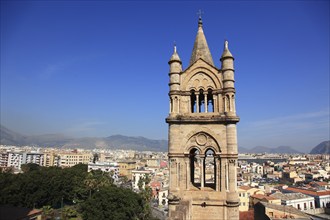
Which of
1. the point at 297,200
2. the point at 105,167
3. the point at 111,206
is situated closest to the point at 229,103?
the point at 111,206

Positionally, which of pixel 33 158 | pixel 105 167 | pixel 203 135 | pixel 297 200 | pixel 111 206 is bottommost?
pixel 297 200

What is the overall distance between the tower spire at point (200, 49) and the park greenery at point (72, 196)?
33.4 meters

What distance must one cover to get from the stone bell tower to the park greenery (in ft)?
101

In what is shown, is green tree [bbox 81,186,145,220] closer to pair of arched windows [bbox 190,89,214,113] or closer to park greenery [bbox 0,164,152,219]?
park greenery [bbox 0,164,152,219]

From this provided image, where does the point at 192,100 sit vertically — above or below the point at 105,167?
above

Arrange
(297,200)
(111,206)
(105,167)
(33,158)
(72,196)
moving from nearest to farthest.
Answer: (111,206), (297,200), (72,196), (105,167), (33,158)

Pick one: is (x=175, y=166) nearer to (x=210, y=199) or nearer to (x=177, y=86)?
(x=210, y=199)

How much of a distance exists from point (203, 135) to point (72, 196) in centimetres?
6186

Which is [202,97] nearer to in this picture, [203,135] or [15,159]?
[203,135]

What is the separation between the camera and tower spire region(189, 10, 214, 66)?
1717cm

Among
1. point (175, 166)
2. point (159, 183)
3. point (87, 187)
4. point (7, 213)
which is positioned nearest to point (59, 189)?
point (87, 187)

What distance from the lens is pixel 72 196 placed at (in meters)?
69.0

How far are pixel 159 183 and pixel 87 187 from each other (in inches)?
1613

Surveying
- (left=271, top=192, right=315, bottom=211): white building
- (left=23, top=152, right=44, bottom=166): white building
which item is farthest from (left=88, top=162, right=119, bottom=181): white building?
(left=271, top=192, right=315, bottom=211): white building
